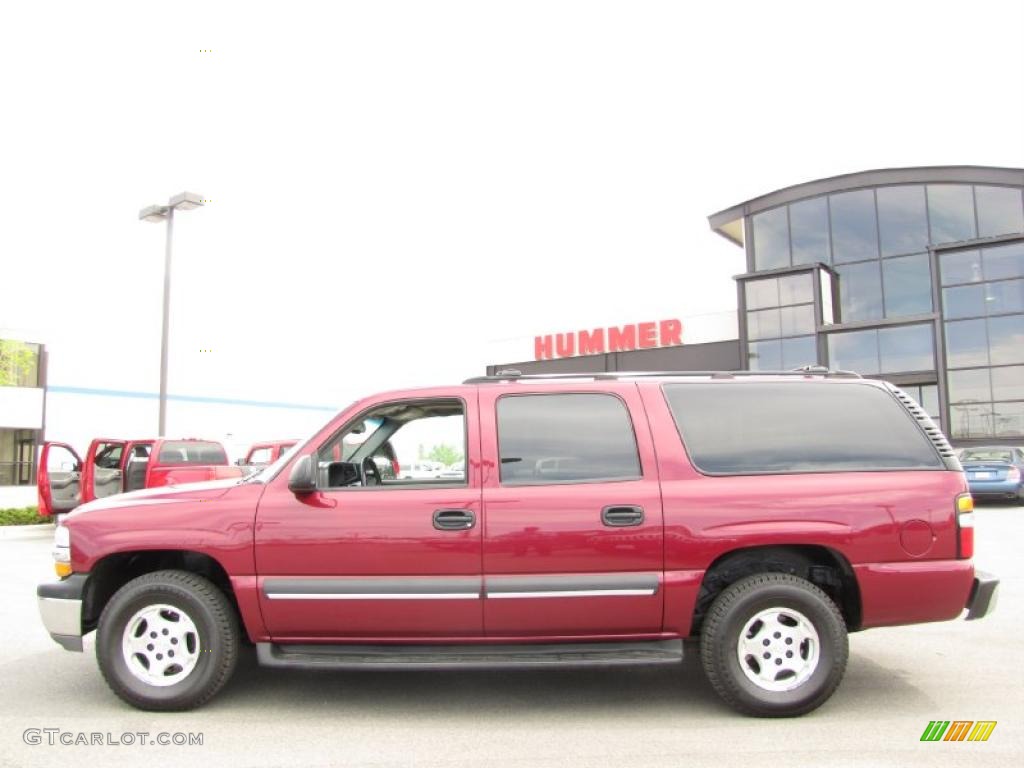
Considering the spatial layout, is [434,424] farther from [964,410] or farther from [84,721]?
[964,410]

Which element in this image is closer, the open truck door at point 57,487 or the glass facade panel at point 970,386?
the open truck door at point 57,487

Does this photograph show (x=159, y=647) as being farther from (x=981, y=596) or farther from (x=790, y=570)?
(x=981, y=596)

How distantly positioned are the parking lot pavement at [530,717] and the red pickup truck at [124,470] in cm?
902

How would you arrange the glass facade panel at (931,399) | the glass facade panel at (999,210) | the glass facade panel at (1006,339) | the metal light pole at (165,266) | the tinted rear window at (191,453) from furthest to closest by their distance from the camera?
the glass facade panel at (999,210) → the glass facade panel at (931,399) → the glass facade panel at (1006,339) → the metal light pole at (165,266) → the tinted rear window at (191,453)

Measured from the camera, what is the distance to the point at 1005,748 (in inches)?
165

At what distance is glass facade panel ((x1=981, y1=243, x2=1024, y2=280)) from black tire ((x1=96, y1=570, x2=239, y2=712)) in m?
30.6

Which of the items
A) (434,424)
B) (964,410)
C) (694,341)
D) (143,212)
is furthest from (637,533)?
(694,341)

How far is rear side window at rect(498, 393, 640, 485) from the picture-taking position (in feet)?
16.1

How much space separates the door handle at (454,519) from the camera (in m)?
4.74

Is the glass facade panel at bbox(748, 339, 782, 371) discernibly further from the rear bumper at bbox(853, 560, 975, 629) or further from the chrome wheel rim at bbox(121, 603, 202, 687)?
the chrome wheel rim at bbox(121, 603, 202, 687)

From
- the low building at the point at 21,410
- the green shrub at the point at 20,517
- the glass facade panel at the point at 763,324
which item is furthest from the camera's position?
the low building at the point at 21,410

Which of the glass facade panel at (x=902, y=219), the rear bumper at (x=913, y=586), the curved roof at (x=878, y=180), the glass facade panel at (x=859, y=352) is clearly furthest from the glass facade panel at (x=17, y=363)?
the rear bumper at (x=913, y=586)

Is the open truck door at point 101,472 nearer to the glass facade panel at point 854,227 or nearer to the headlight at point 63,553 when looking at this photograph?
the headlight at point 63,553

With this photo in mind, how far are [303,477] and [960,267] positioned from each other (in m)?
30.6
